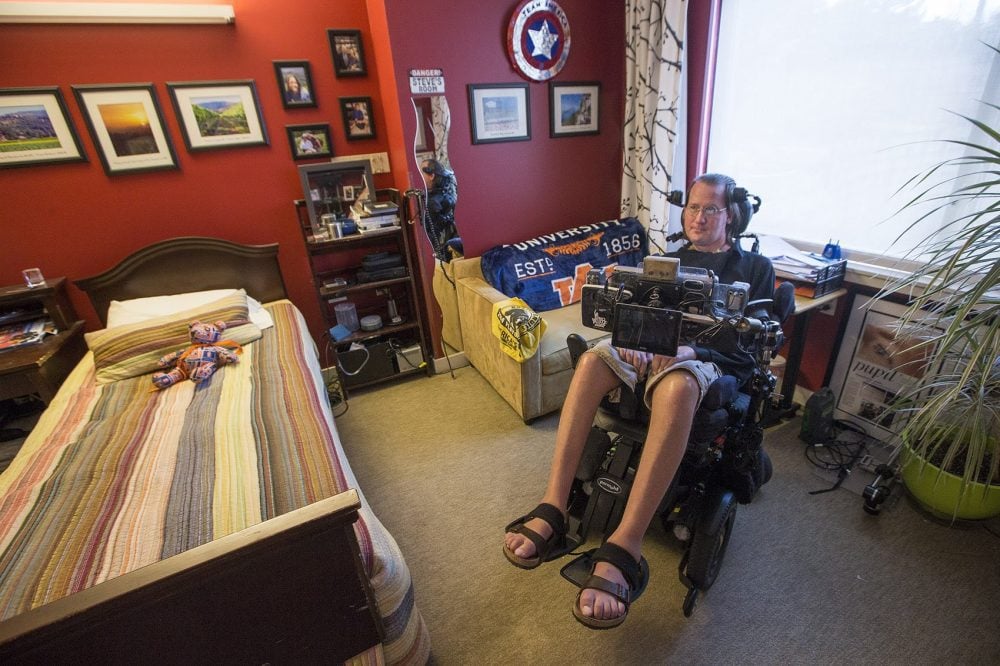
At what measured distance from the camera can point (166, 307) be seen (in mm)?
2266

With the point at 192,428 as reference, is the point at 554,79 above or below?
above

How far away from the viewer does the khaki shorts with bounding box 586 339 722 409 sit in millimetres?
1284

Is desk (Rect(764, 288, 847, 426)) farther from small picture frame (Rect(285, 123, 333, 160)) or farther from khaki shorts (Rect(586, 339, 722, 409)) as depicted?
small picture frame (Rect(285, 123, 333, 160))

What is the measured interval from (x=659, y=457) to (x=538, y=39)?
2.39 metres

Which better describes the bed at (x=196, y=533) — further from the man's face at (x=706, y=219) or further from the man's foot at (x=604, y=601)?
the man's face at (x=706, y=219)

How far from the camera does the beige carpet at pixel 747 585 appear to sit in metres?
1.27

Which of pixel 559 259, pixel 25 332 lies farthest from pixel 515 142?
pixel 25 332

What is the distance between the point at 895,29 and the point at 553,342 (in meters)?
1.87

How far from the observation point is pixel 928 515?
1.64m

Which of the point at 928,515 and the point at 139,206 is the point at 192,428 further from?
the point at 928,515

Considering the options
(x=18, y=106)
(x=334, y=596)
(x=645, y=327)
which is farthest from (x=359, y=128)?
(x=334, y=596)

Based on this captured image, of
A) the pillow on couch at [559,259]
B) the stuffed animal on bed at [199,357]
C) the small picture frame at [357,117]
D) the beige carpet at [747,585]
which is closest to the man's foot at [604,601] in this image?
the beige carpet at [747,585]

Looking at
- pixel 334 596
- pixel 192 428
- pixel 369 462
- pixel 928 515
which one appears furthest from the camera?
pixel 369 462

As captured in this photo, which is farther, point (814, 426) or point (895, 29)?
point (814, 426)
